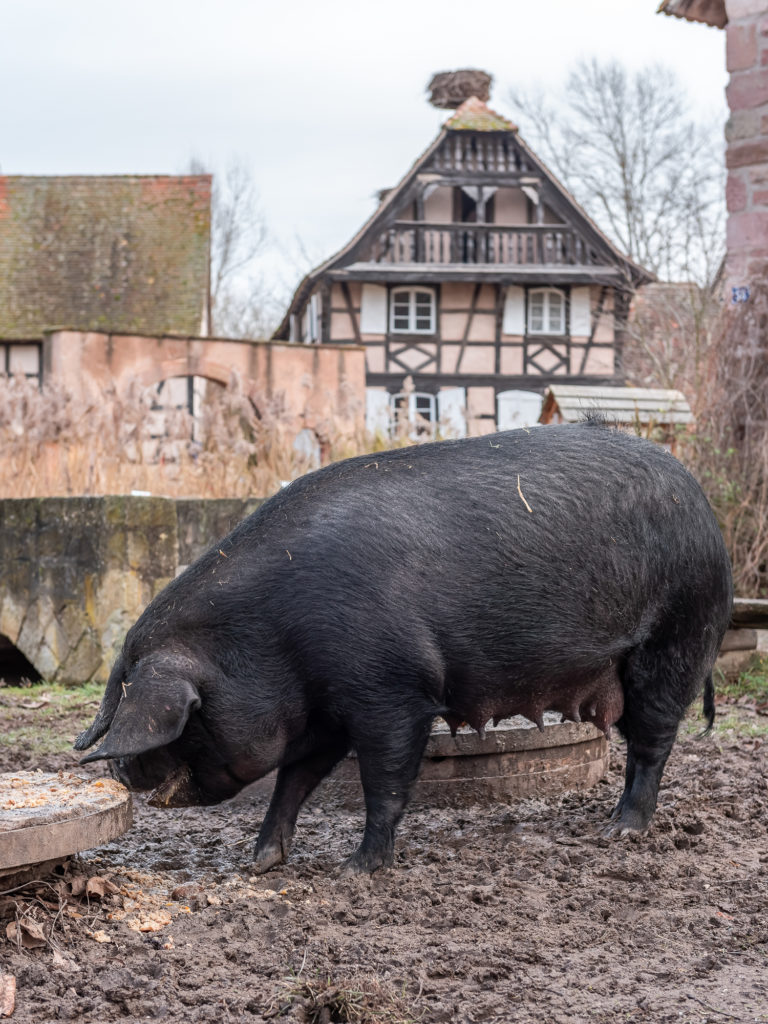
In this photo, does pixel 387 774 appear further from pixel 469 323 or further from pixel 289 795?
pixel 469 323

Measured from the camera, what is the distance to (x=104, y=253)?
26.0 metres

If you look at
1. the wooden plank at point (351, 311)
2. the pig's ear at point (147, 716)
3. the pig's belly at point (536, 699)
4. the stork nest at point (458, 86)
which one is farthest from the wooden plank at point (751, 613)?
the stork nest at point (458, 86)

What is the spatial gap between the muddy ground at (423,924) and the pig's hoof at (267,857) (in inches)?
1.5

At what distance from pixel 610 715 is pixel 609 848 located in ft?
1.37

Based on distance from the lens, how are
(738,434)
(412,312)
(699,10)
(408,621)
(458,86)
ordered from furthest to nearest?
(458,86) < (412,312) < (699,10) < (738,434) < (408,621)

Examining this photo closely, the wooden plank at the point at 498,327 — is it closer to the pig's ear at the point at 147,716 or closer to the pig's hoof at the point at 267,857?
the pig's hoof at the point at 267,857

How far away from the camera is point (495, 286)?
27.5m

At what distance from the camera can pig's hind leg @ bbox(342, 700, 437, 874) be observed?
3307 millimetres

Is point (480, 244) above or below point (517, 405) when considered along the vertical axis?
above

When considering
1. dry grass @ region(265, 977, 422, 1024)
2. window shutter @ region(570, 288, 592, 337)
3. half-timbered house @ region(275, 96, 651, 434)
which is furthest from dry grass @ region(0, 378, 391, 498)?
window shutter @ region(570, 288, 592, 337)

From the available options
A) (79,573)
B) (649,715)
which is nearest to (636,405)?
(79,573)

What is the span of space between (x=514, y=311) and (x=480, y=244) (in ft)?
5.85

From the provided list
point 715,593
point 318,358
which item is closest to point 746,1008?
point 715,593

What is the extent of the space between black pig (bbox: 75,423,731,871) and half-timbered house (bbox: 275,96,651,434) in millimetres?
22420
